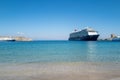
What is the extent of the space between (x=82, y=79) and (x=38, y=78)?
2.21 metres

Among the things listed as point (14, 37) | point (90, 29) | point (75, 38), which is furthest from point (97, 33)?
point (14, 37)

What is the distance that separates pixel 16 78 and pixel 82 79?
10.8 ft

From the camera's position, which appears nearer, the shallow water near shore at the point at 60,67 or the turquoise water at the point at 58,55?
the shallow water near shore at the point at 60,67

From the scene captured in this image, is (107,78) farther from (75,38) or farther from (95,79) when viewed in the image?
(75,38)

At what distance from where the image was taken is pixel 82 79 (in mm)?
11359

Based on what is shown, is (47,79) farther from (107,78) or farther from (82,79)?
(107,78)

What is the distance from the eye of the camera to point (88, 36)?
120938mm

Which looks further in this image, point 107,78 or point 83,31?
point 83,31

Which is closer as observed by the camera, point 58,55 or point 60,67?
point 60,67

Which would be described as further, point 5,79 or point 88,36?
point 88,36

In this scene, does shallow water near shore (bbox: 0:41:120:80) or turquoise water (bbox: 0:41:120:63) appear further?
turquoise water (bbox: 0:41:120:63)

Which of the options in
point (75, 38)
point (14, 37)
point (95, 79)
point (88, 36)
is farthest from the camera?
point (14, 37)

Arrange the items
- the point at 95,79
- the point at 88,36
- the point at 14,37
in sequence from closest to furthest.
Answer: the point at 95,79 < the point at 88,36 < the point at 14,37

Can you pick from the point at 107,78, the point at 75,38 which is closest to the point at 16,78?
the point at 107,78
